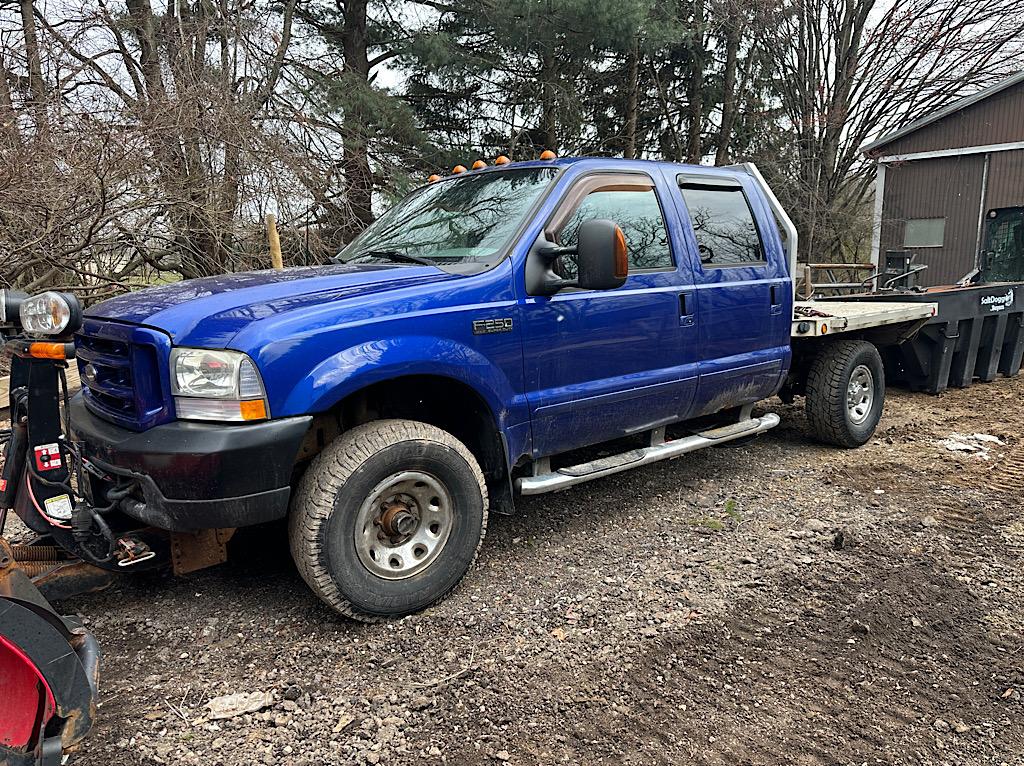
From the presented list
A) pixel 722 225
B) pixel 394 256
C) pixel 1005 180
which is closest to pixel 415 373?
pixel 394 256

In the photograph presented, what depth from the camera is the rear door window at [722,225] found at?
4480 mm

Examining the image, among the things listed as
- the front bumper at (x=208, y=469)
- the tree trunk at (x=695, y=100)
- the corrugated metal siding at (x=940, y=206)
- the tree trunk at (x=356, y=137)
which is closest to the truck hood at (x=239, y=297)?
the front bumper at (x=208, y=469)

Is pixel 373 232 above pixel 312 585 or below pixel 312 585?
above

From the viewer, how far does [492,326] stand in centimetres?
336

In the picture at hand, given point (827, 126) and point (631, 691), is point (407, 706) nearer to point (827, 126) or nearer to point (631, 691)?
point (631, 691)

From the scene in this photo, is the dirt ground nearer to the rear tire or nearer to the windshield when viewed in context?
the rear tire

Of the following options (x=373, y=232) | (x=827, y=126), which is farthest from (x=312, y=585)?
(x=827, y=126)

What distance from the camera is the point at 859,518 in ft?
14.3

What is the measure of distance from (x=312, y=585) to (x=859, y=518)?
3186 millimetres

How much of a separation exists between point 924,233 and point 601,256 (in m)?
17.0

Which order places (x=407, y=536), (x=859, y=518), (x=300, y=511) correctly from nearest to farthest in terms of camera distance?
1. (x=300, y=511)
2. (x=407, y=536)
3. (x=859, y=518)

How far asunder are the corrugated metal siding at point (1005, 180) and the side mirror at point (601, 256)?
638 inches

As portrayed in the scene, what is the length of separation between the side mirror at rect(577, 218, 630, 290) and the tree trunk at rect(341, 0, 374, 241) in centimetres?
821

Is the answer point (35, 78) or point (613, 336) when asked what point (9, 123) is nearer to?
point (35, 78)
